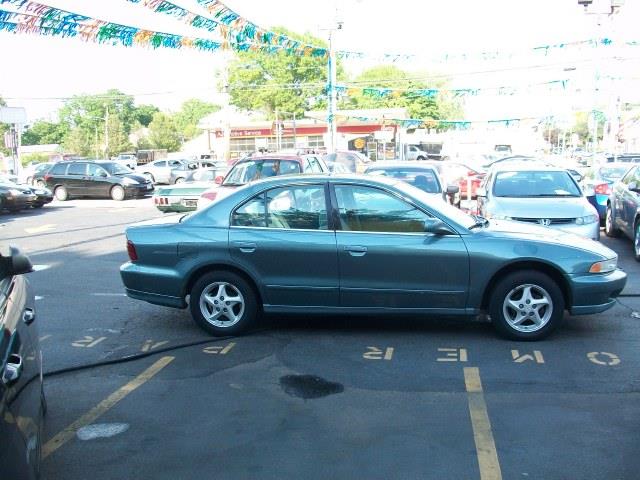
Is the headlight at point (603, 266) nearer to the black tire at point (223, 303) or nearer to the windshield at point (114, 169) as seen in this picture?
the black tire at point (223, 303)

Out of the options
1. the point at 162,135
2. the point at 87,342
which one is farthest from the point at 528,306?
the point at 162,135

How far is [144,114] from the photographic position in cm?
11825

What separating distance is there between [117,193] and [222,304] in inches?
828

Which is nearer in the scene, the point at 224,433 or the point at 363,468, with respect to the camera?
the point at 363,468

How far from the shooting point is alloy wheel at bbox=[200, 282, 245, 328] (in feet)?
21.9

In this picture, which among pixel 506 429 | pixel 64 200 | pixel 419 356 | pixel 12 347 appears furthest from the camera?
pixel 64 200

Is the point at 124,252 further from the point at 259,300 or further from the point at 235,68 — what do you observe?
the point at 235,68

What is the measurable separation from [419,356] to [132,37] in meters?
10.3

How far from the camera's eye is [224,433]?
4.45 meters

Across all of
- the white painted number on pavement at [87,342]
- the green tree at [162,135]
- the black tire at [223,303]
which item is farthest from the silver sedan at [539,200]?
the green tree at [162,135]

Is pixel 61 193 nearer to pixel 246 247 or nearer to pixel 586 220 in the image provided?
pixel 586 220

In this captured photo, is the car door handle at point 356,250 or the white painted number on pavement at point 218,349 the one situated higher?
the car door handle at point 356,250

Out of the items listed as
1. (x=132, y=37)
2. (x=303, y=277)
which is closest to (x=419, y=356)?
(x=303, y=277)

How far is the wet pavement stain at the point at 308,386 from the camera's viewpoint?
5.15m
